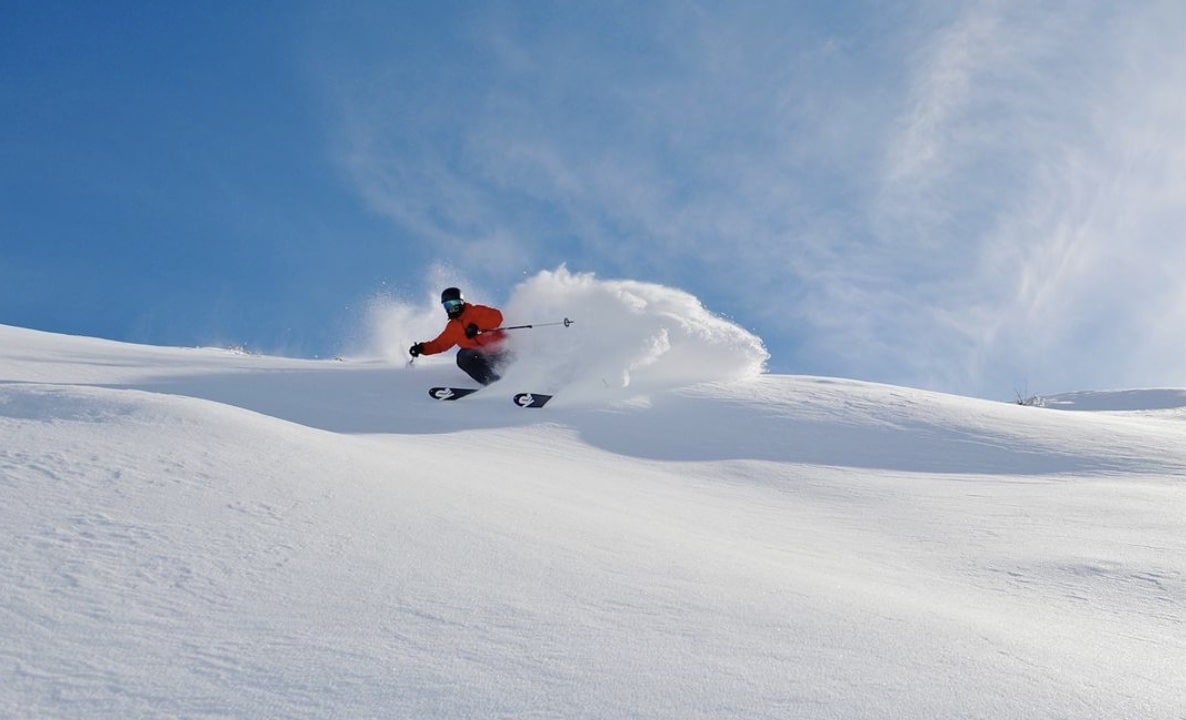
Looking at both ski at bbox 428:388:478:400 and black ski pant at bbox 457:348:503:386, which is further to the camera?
black ski pant at bbox 457:348:503:386

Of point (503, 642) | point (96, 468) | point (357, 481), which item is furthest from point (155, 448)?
point (503, 642)

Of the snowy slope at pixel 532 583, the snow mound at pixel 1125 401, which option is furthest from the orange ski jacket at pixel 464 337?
the snow mound at pixel 1125 401

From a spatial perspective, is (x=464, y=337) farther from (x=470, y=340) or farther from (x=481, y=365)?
(x=481, y=365)

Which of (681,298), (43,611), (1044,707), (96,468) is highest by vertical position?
(681,298)

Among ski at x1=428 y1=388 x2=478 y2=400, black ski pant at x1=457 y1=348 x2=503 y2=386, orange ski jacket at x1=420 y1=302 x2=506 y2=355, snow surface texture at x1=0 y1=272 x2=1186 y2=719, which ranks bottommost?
snow surface texture at x1=0 y1=272 x2=1186 y2=719

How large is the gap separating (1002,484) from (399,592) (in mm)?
5333

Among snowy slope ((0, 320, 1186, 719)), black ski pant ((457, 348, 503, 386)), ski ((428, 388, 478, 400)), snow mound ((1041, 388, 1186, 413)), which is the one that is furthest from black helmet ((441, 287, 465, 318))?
snow mound ((1041, 388, 1186, 413))

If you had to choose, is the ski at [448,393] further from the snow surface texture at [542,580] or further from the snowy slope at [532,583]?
the snowy slope at [532,583]

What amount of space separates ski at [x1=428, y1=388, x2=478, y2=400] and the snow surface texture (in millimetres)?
2223

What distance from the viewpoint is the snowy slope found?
1908mm

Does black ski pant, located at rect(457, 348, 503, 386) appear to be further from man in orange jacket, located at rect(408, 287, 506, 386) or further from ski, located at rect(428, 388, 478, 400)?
ski, located at rect(428, 388, 478, 400)

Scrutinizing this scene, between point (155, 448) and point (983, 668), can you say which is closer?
point (983, 668)

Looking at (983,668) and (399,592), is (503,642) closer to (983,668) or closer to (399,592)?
(399,592)

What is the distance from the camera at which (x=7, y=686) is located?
1.74 meters
